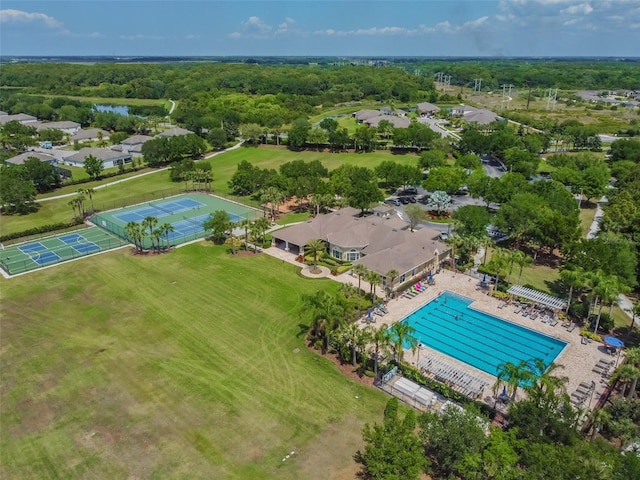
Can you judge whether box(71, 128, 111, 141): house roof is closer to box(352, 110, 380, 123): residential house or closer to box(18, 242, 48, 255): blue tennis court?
box(18, 242, 48, 255): blue tennis court

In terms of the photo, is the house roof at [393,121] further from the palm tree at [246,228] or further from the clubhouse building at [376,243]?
the palm tree at [246,228]

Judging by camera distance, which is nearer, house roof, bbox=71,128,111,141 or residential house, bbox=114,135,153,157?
residential house, bbox=114,135,153,157

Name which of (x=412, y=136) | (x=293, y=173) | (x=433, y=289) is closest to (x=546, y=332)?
(x=433, y=289)

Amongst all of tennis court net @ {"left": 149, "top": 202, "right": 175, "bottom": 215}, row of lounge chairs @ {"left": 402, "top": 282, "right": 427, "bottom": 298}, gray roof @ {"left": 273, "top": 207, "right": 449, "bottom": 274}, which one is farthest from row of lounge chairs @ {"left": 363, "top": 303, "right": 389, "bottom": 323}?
tennis court net @ {"left": 149, "top": 202, "right": 175, "bottom": 215}

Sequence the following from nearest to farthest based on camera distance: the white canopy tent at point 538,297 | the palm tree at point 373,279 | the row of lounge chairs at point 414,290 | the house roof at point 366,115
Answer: the palm tree at point 373,279 < the white canopy tent at point 538,297 < the row of lounge chairs at point 414,290 < the house roof at point 366,115

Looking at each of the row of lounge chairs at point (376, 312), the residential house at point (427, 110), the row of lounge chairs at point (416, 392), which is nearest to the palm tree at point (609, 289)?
the row of lounge chairs at point (416, 392)

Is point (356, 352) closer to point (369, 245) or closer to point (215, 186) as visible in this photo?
point (369, 245)
